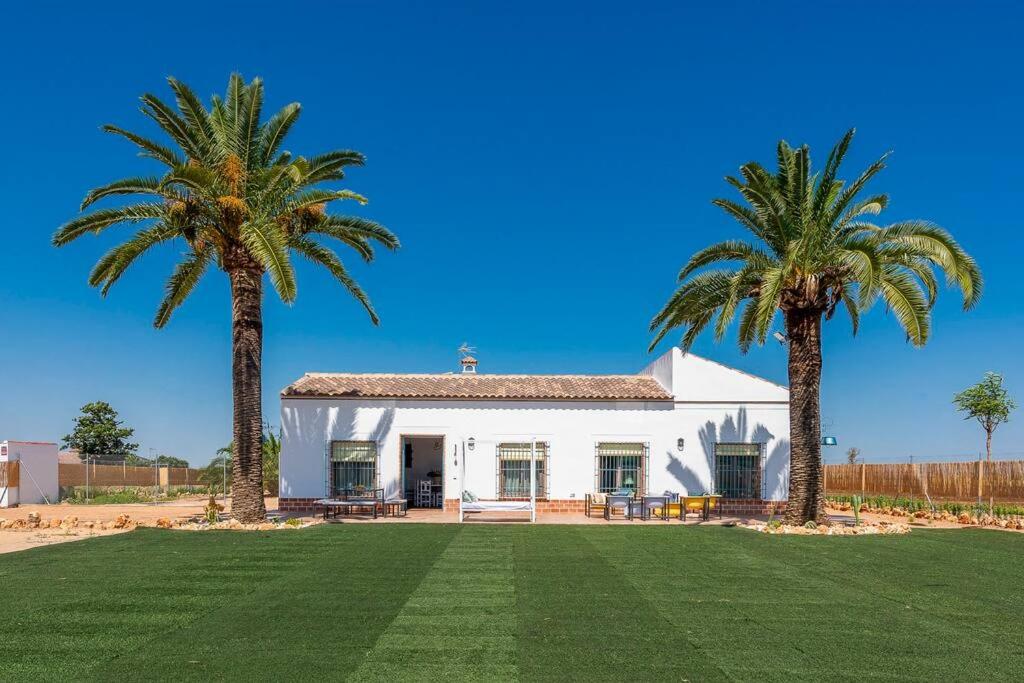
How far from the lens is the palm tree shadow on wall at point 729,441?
2195 cm

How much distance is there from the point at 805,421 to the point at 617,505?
553cm

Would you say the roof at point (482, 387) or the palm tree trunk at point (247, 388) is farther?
the roof at point (482, 387)

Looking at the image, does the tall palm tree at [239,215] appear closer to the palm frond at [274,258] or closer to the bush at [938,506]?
the palm frond at [274,258]

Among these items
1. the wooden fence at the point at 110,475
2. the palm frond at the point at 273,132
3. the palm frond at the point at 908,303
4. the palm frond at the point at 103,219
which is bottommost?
the wooden fence at the point at 110,475

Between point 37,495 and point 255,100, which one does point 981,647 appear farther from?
point 37,495

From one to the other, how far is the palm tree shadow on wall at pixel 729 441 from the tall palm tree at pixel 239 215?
11.3 metres

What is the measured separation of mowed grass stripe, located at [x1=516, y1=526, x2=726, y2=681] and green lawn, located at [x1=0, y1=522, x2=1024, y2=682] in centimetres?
3

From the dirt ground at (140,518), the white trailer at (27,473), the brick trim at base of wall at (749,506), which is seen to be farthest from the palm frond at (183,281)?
the brick trim at base of wall at (749,506)

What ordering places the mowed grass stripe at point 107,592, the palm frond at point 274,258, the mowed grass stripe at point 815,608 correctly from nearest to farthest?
1. the mowed grass stripe at point 815,608
2. the mowed grass stripe at point 107,592
3. the palm frond at point 274,258

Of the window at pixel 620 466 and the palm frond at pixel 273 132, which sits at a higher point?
the palm frond at pixel 273 132

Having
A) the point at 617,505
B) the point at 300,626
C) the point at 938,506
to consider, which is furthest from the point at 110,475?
the point at 938,506

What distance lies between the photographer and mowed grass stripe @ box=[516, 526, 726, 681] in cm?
639

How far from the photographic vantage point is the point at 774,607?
8859 mm

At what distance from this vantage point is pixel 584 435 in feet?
72.9
